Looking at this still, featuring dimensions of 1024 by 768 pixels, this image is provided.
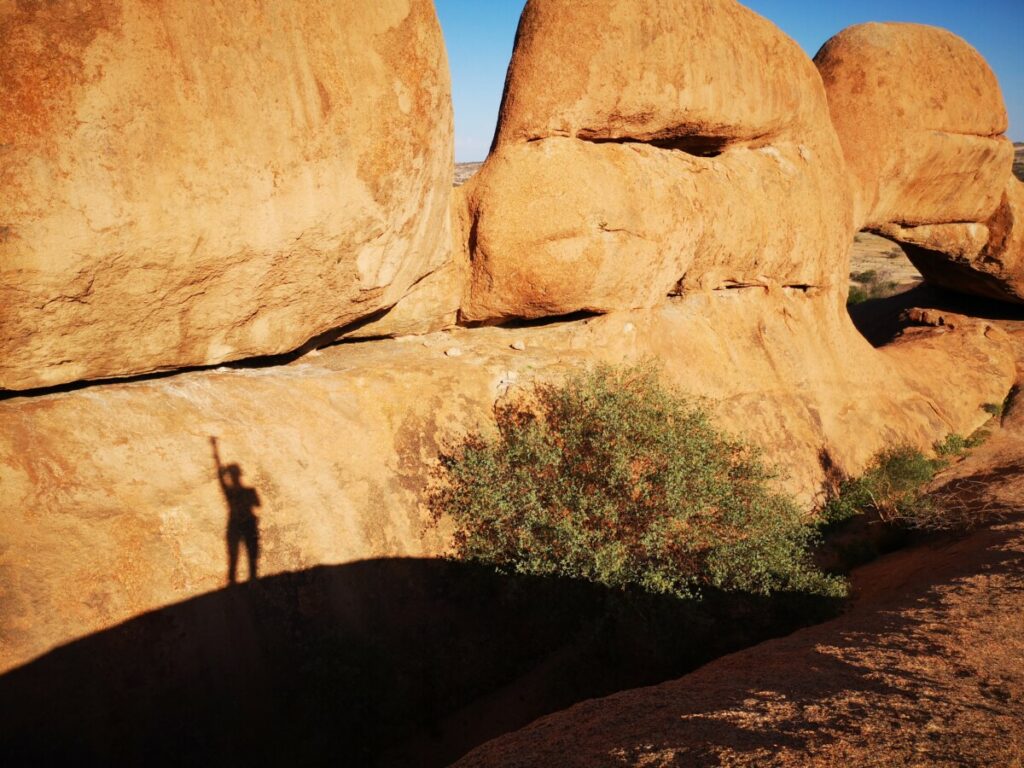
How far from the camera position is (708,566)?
588 cm

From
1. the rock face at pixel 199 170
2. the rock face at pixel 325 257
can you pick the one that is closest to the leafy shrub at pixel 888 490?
the rock face at pixel 325 257

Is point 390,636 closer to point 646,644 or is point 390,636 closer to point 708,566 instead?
point 646,644

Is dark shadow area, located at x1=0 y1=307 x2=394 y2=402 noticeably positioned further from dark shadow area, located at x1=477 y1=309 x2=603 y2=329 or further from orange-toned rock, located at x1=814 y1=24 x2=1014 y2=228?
orange-toned rock, located at x1=814 y1=24 x2=1014 y2=228

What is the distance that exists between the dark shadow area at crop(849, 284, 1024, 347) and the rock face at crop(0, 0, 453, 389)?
1323 centimetres

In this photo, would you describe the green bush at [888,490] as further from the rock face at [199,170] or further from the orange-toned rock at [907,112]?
the rock face at [199,170]

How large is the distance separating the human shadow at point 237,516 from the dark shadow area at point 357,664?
178mm

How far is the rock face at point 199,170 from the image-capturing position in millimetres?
3680

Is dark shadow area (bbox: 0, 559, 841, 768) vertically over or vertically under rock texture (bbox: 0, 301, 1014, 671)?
under

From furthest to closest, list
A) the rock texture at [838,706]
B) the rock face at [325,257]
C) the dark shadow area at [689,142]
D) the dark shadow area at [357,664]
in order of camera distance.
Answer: the dark shadow area at [689,142] < the dark shadow area at [357,664] < the rock face at [325,257] < the rock texture at [838,706]

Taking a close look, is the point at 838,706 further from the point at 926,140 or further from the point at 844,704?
the point at 926,140

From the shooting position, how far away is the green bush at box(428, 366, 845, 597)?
18.4 feet

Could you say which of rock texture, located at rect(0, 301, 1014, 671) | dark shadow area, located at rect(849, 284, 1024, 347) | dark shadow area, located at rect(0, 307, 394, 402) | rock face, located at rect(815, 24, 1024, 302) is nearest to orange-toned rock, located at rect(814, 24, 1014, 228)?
rock face, located at rect(815, 24, 1024, 302)

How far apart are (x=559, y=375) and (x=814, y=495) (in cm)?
414

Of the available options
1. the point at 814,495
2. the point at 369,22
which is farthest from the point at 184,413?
the point at 814,495
